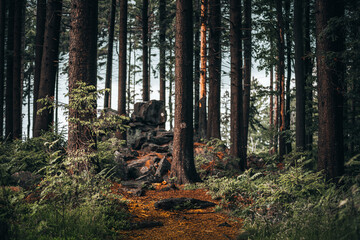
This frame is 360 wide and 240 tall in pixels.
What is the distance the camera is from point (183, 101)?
968 cm

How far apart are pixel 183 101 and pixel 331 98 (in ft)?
16.1

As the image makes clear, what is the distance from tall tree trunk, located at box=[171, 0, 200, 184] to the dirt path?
97.9 inches

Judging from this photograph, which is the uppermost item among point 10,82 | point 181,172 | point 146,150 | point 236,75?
point 10,82

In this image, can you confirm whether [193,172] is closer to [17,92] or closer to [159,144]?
[159,144]

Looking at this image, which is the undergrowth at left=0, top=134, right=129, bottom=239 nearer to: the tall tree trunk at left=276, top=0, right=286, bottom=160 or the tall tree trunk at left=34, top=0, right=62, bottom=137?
the tall tree trunk at left=34, top=0, right=62, bottom=137

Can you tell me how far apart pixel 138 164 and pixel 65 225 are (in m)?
7.27

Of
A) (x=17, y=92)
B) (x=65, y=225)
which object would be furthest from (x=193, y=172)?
(x=17, y=92)

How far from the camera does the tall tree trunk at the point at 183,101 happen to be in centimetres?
961

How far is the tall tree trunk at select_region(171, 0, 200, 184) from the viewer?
9.61 meters

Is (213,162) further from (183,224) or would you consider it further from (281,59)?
(281,59)

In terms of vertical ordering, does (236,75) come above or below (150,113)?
above

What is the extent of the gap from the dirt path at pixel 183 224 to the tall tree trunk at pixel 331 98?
3.32 meters

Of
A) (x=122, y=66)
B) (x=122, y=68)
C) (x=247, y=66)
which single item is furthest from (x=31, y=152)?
(x=247, y=66)

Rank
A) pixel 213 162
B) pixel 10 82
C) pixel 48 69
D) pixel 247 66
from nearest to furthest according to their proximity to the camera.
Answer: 1. pixel 48 69
2. pixel 213 162
3. pixel 10 82
4. pixel 247 66
